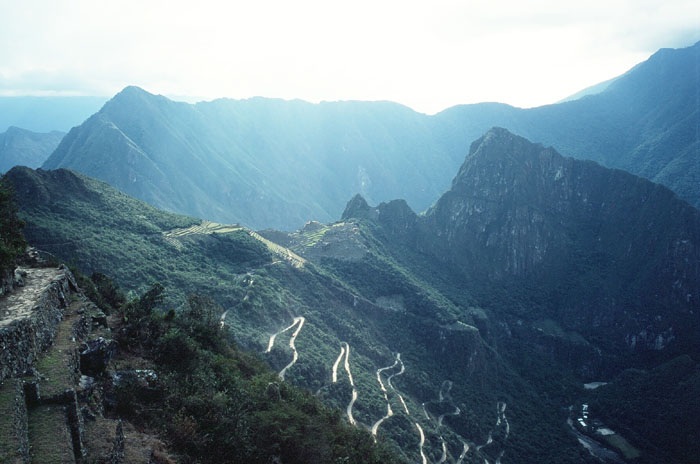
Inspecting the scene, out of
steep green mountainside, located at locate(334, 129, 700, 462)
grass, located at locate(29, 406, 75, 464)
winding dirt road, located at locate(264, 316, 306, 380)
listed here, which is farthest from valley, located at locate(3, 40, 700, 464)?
grass, located at locate(29, 406, 75, 464)

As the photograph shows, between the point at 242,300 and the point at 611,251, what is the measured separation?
152826 millimetres

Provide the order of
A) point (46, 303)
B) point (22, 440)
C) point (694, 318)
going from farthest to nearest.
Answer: point (694, 318) < point (46, 303) < point (22, 440)

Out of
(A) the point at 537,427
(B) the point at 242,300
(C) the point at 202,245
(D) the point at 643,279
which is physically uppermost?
(C) the point at 202,245

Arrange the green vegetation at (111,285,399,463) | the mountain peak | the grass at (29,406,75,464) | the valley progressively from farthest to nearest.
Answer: the mountain peak → the valley → the green vegetation at (111,285,399,463) → the grass at (29,406,75,464)

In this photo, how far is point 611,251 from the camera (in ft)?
541

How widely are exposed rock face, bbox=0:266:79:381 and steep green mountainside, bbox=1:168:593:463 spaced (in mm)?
39272

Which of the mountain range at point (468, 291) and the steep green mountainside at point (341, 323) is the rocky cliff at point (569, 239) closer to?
the mountain range at point (468, 291)

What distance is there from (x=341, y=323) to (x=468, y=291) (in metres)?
74.2

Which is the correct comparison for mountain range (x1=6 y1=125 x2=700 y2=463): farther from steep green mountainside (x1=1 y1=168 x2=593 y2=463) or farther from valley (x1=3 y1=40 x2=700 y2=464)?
valley (x1=3 y1=40 x2=700 y2=464)

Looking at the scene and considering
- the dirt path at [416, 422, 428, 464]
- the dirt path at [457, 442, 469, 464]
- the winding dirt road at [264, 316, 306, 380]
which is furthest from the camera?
the dirt path at [457, 442, 469, 464]

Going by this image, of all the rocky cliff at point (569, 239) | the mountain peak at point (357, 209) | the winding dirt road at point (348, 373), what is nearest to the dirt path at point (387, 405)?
the winding dirt road at point (348, 373)

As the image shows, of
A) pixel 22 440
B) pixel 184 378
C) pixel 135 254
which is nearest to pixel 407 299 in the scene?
pixel 135 254

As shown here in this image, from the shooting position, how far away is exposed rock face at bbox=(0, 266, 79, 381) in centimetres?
2003

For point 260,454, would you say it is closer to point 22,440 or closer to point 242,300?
point 22,440
